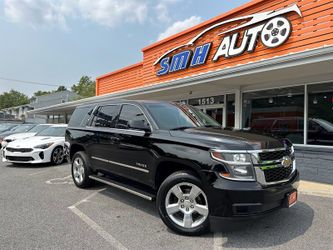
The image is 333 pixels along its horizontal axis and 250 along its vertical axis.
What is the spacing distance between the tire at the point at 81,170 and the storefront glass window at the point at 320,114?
6.24 meters

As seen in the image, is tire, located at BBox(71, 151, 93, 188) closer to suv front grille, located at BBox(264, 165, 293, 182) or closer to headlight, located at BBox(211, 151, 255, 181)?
headlight, located at BBox(211, 151, 255, 181)

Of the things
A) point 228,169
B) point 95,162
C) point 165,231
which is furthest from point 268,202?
point 95,162

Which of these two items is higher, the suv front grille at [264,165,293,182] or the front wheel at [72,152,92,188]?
the suv front grille at [264,165,293,182]

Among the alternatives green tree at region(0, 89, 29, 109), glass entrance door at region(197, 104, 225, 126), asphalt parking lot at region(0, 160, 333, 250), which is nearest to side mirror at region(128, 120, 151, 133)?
asphalt parking lot at region(0, 160, 333, 250)

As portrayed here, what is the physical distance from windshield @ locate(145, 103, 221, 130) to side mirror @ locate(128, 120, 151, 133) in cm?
18

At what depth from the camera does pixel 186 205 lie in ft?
12.9

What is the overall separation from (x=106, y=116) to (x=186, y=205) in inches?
105

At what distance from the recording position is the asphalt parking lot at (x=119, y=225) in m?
3.68

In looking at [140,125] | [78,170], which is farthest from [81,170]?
[140,125]

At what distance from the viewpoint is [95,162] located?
5.88 meters

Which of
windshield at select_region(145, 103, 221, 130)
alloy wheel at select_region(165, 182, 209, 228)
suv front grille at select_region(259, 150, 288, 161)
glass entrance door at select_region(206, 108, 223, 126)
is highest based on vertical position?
glass entrance door at select_region(206, 108, 223, 126)

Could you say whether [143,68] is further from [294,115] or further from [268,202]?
[268,202]

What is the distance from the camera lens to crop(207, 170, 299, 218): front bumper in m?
3.46

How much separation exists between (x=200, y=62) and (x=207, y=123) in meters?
7.08
